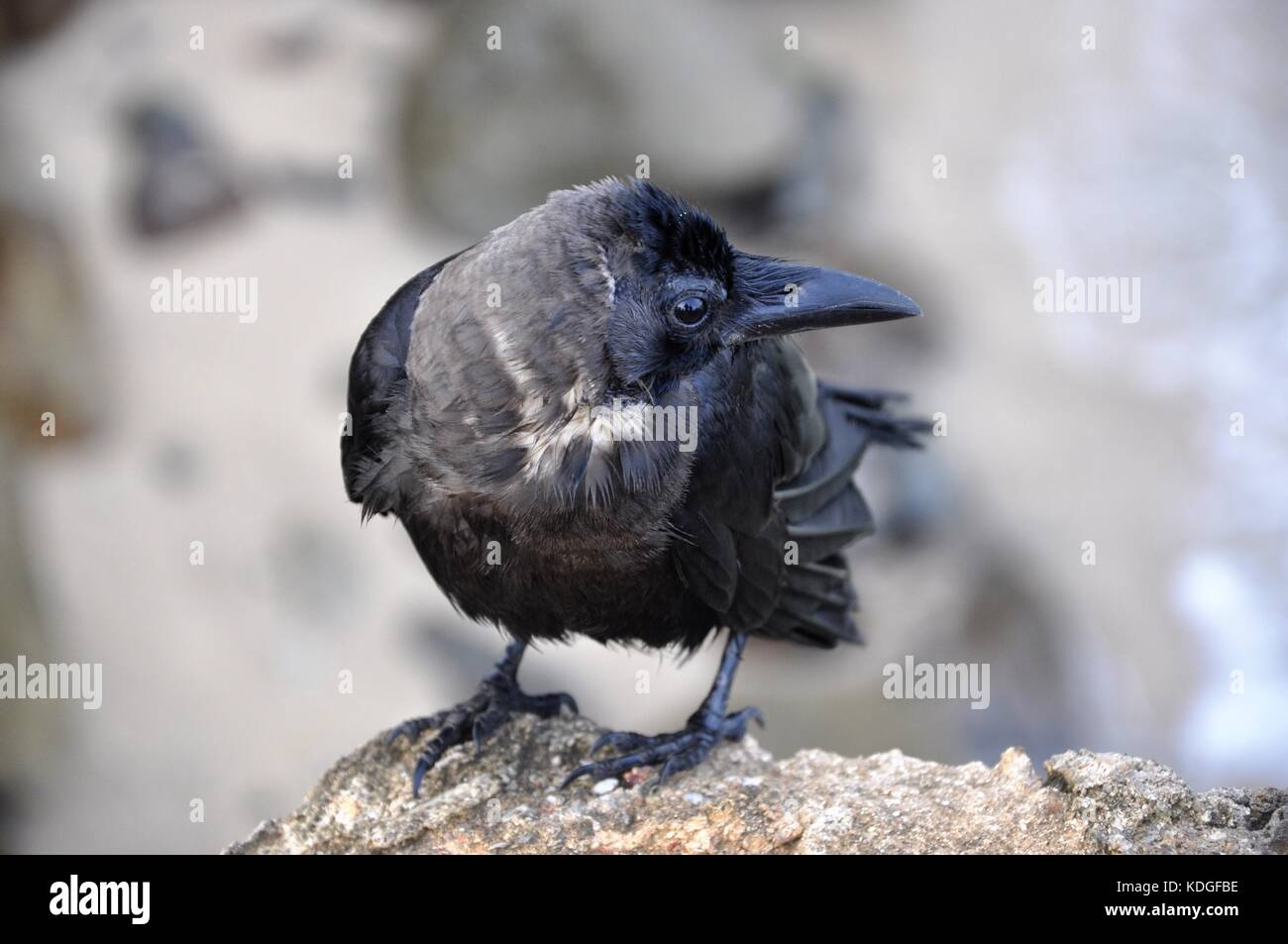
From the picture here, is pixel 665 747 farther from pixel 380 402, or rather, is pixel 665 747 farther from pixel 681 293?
pixel 681 293

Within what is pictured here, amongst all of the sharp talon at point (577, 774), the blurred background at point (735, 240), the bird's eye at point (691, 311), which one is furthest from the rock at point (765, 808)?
the blurred background at point (735, 240)

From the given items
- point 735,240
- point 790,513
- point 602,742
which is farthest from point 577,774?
point 735,240

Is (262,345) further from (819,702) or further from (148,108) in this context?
(819,702)

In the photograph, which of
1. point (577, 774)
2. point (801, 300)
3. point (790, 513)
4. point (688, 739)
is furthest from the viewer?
point (790, 513)

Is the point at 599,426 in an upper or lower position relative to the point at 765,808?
upper

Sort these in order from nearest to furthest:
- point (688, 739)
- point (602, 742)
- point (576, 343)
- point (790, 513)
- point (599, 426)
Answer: point (576, 343) < point (599, 426) < point (602, 742) < point (688, 739) < point (790, 513)

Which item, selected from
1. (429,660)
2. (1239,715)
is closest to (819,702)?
(429,660)

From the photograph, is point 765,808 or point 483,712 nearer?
point 765,808
